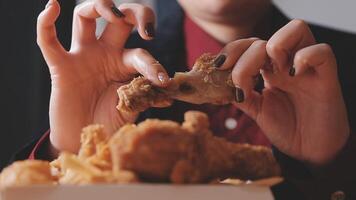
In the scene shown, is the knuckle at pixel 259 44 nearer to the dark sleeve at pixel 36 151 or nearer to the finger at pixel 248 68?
the finger at pixel 248 68

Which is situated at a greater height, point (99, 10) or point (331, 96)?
point (99, 10)

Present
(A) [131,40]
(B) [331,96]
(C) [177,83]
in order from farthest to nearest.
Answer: (A) [131,40]
(B) [331,96]
(C) [177,83]

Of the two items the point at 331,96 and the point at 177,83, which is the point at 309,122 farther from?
the point at 177,83

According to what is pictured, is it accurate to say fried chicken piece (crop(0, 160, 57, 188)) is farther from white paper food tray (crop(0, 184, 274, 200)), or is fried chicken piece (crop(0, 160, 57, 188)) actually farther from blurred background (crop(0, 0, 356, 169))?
blurred background (crop(0, 0, 356, 169))

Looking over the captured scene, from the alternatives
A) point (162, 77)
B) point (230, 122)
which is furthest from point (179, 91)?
point (230, 122)

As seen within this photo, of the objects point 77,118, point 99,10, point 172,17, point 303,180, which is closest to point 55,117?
point 77,118

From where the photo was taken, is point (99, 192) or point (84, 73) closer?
point (99, 192)

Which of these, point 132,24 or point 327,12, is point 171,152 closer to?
point 132,24

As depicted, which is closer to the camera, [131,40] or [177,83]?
[177,83]
